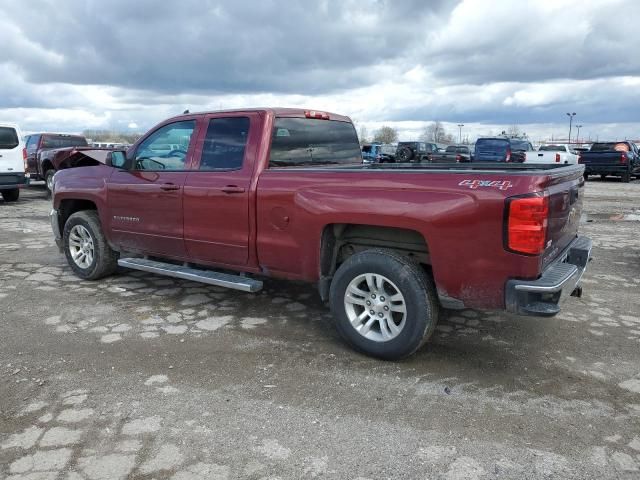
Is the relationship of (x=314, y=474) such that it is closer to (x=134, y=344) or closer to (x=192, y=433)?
(x=192, y=433)

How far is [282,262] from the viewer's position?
4.46 meters

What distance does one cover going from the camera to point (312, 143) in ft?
16.7

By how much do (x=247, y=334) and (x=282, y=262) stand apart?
0.68 meters

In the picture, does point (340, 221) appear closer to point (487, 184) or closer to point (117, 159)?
point (487, 184)

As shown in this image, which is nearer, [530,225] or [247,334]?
[530,225]

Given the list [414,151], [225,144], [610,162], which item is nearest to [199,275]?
[225,144]

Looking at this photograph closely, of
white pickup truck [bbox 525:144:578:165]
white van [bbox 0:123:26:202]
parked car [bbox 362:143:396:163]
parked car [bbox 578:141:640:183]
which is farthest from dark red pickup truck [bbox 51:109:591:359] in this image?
parked car [bbox 362:143:396:163]

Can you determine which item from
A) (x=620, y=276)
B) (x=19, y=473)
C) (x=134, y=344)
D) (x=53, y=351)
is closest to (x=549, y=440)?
(x=19, y=473)

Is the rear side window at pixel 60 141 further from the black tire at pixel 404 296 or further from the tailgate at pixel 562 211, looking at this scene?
the tailgate at pixel 562 211

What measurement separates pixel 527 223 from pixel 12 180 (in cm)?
1383

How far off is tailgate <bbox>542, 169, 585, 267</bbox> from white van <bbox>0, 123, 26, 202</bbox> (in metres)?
13.4

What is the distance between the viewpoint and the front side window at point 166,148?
204 inches

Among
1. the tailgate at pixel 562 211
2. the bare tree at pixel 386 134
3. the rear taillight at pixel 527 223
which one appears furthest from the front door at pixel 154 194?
the bare tree at pixel 386 134

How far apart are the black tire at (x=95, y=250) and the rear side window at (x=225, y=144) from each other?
184cm
